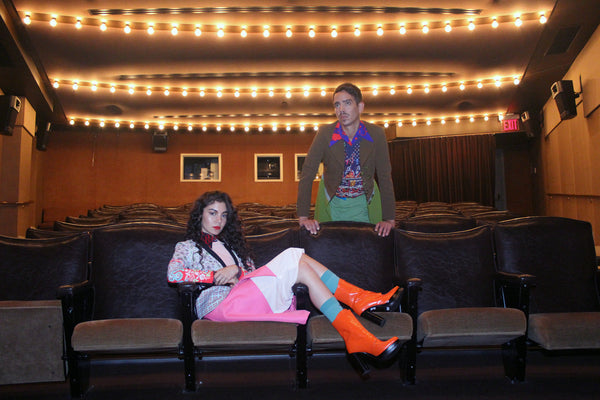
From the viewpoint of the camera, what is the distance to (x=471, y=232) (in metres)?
2.49

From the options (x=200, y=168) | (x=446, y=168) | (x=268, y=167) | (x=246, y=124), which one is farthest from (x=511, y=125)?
(x=200, y=168)

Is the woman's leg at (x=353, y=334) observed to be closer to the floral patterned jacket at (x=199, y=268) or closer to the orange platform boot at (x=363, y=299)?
the orange platform boot at (x=363, y=299)

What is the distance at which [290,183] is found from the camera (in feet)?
42.8

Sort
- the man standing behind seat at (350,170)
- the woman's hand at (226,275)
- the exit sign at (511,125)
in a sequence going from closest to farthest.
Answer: the woman's hand at (226,275) → the man standing behind seat at (350,170) → the exit sign at (511,125)

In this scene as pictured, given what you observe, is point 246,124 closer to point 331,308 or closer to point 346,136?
point 346,136

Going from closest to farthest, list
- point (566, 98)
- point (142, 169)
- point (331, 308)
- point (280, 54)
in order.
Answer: point (331, 308), point (566, 98), point (280, 54), point (142, 169)

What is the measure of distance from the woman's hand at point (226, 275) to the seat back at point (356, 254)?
0.50 m

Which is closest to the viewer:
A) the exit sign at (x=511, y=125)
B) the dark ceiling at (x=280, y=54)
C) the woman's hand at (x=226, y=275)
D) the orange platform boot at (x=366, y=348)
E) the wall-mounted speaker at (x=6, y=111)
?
the orange platform boot at (x=366, y=348)

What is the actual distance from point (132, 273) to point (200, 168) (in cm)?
1071

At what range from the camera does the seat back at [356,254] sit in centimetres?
241

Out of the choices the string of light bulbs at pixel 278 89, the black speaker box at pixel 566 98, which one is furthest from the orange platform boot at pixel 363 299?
the string of light bulbs at pixel 278 89

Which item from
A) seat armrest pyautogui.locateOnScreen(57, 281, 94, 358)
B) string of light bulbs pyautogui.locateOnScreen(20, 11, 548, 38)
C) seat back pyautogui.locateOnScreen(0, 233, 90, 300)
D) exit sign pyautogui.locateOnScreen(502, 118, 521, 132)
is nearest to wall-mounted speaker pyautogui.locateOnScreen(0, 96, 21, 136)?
string of light bulbs pyautogui.locateOnScreen(20, 11, 548, 38)

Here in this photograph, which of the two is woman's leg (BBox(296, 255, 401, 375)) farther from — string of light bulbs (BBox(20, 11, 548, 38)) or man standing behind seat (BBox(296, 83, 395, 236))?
string of light bulbs (BBox(20, 11, 548, 38))

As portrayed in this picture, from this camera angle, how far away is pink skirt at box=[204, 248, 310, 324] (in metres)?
1.99
